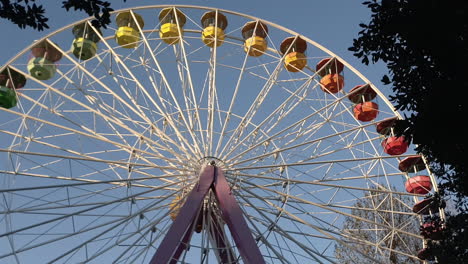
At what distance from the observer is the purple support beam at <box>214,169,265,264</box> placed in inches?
435

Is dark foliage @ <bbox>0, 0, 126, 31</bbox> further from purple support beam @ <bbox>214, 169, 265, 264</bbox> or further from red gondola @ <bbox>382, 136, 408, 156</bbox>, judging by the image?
red gondola @ <bbox>382, 136, 408, 156</bbox>

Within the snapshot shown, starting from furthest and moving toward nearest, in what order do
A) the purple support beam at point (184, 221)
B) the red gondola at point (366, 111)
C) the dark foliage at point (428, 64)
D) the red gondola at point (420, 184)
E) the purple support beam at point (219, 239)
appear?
the red gondola at point (366, 111)
the red gondola at point (420, 184)
the purple support beam at point (219, 239)
the purple support beam at point (184, 221)
the dark foliage at point (428, 64)

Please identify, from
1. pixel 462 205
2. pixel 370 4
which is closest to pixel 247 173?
pixel 462 205

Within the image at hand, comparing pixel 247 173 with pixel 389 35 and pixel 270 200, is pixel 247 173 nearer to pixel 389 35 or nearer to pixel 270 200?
pixel 270 200

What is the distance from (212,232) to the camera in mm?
12977

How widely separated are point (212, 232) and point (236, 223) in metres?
1.54

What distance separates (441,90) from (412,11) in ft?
2.81

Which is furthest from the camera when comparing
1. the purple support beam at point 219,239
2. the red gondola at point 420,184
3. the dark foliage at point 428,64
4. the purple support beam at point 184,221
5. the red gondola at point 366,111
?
the red gondola at point 366,111

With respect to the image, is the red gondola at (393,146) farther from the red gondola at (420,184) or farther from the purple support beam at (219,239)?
the purple support beam at (219,239)

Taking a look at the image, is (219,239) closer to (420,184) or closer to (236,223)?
(236,223)

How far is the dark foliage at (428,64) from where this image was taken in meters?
5.94

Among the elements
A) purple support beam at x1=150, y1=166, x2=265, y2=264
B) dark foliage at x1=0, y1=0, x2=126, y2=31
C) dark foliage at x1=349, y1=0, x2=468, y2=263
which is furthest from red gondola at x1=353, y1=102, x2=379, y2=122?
dark foliage at x1=0, y1=0, x2=126, y2=31

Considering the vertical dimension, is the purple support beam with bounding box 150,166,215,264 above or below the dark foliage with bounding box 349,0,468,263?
above

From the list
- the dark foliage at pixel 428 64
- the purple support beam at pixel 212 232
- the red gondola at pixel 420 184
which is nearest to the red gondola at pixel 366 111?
the red gondola at pixel 420 184
